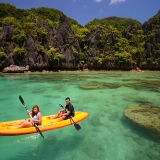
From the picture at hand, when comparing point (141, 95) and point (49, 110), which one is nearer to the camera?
point (49, 110)

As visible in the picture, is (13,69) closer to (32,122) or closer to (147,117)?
(32,122)

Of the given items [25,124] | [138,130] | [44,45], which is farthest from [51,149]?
[44,45]

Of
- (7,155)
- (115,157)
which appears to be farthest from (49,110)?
(115,157)

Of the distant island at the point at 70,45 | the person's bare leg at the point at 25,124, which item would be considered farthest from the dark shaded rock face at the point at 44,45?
the person's bare leg at the point at 25,124

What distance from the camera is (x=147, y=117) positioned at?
881 cm

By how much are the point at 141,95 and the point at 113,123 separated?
6.84 meters

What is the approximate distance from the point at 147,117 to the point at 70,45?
33530 millimetres

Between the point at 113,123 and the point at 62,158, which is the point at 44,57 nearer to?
the point at 113,123

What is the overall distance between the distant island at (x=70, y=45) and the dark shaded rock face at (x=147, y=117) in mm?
28398

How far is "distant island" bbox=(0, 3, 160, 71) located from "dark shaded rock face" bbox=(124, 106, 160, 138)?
2840cm

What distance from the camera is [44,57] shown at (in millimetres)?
36000

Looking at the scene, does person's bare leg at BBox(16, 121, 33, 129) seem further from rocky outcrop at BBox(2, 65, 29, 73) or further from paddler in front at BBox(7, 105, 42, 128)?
rocky outcrop at BBox(2, 65, 29, 73)

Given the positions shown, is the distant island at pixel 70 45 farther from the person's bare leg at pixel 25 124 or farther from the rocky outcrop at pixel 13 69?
the person's bare leg at pixel 25 124

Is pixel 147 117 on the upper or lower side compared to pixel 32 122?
lower
